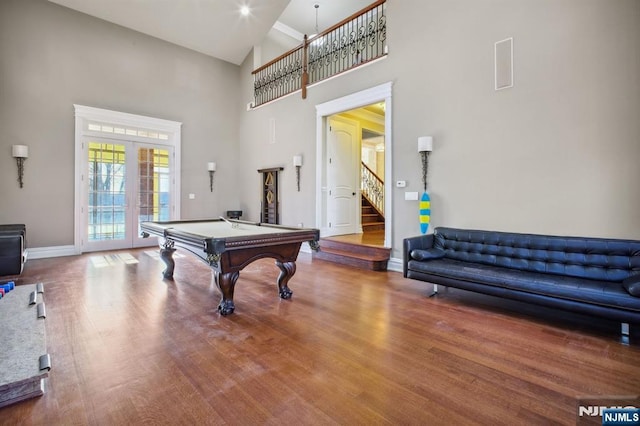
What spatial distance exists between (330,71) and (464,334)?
18.7 ft

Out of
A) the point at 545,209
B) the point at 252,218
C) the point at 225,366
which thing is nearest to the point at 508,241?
the point at 545,209

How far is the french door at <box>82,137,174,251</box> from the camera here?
6.51 meters

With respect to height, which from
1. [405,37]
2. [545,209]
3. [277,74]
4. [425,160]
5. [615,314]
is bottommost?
[615,314]

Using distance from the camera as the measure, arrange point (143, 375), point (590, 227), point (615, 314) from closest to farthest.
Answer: point (143, 375), point (615, 314), point (590, 227)

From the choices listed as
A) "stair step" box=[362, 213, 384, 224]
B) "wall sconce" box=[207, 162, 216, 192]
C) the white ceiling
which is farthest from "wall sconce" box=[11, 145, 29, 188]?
"stair step" box=[362, 213, 384, 224]

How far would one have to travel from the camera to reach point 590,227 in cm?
339

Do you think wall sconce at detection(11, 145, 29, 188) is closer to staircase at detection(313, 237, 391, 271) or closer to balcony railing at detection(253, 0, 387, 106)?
balcony railing at detection(253, 0, 387, 106)

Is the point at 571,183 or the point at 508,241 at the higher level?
the point at 571,183

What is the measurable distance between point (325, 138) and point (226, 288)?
4179 mm

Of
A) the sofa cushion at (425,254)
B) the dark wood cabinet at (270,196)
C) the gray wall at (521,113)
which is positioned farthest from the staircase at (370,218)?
the sofa cushion at (425,254)

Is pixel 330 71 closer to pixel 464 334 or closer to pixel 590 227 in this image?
pixel 590 227

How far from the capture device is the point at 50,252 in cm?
604

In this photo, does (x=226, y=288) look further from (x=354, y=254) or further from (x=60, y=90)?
(x=60, y=90)

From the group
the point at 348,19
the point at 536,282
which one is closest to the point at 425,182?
the point at 536,282
